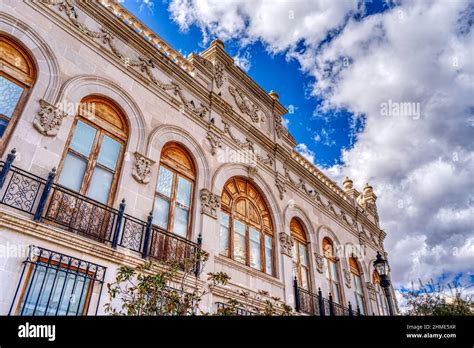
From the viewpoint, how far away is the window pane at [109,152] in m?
8.59

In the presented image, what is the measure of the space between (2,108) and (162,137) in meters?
3.84

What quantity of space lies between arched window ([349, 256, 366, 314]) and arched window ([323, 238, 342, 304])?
4.66 feet

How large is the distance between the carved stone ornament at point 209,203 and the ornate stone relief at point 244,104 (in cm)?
469

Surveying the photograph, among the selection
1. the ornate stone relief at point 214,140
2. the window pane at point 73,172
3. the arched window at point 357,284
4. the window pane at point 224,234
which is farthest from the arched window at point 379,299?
the window pane at point 73,172

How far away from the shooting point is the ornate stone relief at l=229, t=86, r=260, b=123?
545 inches

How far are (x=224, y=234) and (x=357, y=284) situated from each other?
8.89 meters

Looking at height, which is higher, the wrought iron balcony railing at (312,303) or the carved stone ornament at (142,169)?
the carved stone ornament at (142,169)

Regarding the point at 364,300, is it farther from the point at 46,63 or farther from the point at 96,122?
the point at 46,63

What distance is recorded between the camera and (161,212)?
30.4 ft

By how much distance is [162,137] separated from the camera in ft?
32.6

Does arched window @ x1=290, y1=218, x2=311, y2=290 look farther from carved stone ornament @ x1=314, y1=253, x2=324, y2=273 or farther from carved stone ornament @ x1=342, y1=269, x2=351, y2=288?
carved stone ornament @ x1=342, y1=269, x2=351, y2=288

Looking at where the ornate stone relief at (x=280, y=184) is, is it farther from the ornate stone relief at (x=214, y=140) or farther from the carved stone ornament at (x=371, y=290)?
the carved stone ornament at (x=371, y=290)

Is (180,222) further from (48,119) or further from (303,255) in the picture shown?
(303,255)

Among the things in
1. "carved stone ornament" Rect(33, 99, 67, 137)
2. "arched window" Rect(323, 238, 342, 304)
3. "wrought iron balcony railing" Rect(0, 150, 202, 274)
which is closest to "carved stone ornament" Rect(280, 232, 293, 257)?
"arched window" Rect(323, 238, 342, 304)
